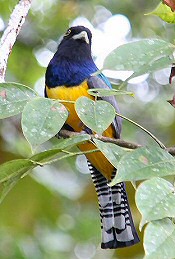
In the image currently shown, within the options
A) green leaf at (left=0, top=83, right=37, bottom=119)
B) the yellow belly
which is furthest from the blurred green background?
green leaf at (left=0, top=83, right=37, bottom=119)

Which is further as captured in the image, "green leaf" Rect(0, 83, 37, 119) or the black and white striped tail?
the black and white striped tail

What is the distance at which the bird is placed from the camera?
317 cm

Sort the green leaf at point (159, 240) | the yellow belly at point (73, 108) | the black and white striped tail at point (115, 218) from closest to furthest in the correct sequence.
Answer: the green leaf at point (159, 240)
the black and white striped tail at point (115, 218)
the yellow belly at point (73, 108)

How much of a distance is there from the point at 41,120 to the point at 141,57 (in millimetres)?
287

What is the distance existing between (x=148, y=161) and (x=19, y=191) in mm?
2258

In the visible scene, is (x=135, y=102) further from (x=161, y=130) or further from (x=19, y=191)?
(x=19, y=191)

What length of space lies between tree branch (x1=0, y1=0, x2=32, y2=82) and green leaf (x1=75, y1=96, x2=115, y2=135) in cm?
62

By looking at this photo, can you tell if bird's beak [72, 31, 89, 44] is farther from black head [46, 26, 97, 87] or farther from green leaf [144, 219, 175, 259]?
green leaf [144, 219, 175, 259]

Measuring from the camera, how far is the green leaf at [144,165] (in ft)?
4.87

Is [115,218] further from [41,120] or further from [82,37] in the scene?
[41,120]

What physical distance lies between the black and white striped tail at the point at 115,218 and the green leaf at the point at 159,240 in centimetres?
166

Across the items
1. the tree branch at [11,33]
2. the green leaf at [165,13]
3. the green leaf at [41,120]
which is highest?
the green leaf at [165,13]

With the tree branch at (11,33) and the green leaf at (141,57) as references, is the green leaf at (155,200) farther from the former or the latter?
the tree branch at (11,33)

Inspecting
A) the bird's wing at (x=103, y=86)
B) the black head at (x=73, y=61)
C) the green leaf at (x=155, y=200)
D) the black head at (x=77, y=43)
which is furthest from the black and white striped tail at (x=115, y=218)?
the green leaf at (x=155, y=200)
